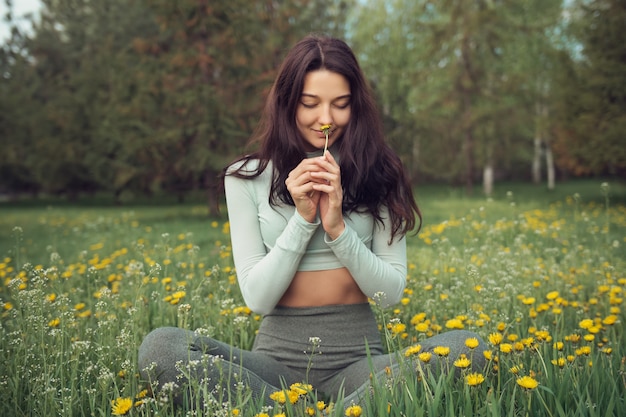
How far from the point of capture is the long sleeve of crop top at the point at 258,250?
1.83 meters

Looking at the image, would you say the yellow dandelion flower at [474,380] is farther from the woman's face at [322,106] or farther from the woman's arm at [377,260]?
the woman's face at [322,106]

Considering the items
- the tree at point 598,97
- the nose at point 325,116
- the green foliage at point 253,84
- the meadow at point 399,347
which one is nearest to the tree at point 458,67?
the green foliage at point 253,84

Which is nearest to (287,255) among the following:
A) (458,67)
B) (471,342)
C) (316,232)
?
(316,232)

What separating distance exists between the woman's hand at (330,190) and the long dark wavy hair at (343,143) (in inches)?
10.2

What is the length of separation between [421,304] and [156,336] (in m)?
1.63

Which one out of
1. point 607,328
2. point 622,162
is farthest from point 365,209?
point 622,162

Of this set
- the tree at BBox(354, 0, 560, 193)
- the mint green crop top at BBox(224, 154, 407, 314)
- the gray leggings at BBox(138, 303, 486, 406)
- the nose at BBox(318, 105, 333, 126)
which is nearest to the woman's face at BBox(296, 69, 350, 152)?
the nose at BBox(318, 105, 333, 126)

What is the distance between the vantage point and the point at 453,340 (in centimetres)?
171

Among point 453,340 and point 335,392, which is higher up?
point 453,340

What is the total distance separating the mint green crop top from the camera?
1829mm

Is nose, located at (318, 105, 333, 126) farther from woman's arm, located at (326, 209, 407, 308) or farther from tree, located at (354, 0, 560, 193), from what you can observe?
tree, located at (354, 0, 560, 193)

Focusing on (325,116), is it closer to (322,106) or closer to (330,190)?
(322,106)

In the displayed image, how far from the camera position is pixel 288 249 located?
1.82 metres

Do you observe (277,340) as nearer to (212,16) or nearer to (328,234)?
(328,234)
